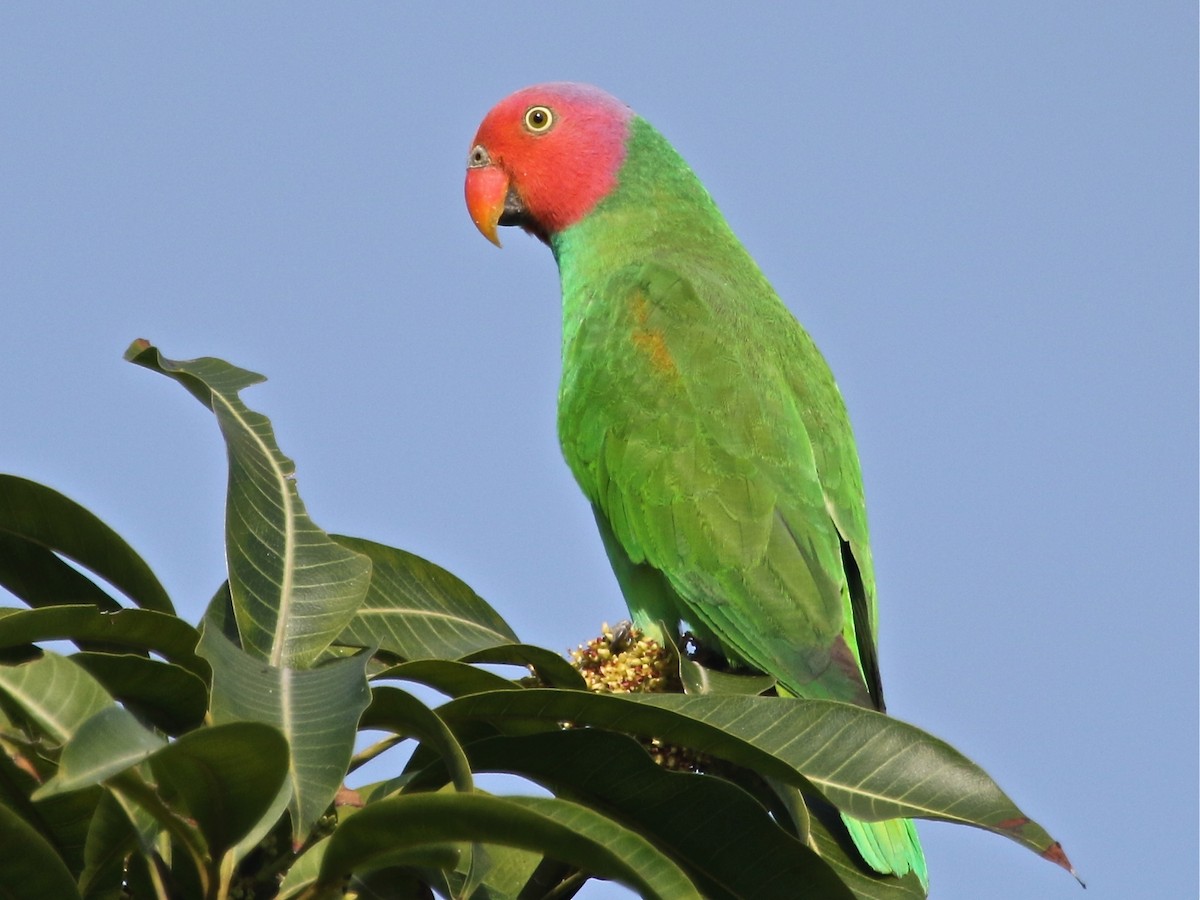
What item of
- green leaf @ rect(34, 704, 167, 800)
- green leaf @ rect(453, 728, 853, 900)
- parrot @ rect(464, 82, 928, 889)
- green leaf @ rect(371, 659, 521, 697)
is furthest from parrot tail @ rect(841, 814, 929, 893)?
green leaf @ rect(34, 704, 167, 800)

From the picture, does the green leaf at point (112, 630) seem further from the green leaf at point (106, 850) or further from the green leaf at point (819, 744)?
the green leaf at point (819, 744)

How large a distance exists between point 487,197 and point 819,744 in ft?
14.5

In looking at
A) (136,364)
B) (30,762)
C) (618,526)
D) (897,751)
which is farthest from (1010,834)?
(618,526)

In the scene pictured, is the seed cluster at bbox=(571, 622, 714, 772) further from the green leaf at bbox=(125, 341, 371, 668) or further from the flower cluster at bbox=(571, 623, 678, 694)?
the green leaf at bbox=(125, 341, 371, 668)

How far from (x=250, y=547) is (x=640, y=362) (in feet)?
7.34

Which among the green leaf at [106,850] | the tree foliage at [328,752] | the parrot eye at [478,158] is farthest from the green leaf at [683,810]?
the parrot eye at [478,158]

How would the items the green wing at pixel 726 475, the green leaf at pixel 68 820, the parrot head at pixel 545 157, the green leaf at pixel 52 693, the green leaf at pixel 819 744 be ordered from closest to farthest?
the green leaf at pixel 52 693 → the green leaf at pixel 68 820 → the green leaf at pixel 819 744 → the green wing at pixel 726 475 → the parrot head at pixel 545 157

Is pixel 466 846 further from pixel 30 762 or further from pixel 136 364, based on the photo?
pixel 136 364

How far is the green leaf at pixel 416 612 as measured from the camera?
298cm

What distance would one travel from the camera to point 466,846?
2.21 metres

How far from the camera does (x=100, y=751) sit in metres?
1.60

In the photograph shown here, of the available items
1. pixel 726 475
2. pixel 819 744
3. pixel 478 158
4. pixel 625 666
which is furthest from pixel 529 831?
pixel 478 158

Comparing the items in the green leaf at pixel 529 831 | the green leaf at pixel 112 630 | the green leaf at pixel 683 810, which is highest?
the green leaf at pixel 683 810

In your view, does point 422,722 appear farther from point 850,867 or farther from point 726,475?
point 726,475
